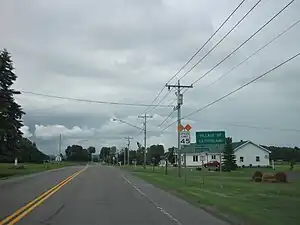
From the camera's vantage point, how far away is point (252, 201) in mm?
20406

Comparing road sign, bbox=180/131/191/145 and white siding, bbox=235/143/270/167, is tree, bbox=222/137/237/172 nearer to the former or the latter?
white siding, bbox=235/143/270/167

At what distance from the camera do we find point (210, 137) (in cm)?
2933

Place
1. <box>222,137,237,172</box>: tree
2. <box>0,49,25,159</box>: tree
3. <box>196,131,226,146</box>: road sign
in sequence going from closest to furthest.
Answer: <box>196,131,226,146</box>: road sign < <box>0,49,25,159</box>: tree < <box>222,137,237,172</box>: tree

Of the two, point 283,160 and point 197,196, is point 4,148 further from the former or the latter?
point 283,160

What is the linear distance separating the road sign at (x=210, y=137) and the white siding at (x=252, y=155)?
7547cm

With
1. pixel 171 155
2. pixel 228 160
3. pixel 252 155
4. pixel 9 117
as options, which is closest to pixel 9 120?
pixel 9 117

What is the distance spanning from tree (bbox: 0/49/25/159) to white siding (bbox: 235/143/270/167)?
5061 centimetres

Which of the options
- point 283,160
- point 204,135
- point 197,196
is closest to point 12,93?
point 204,135

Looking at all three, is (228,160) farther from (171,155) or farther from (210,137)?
(171,155)

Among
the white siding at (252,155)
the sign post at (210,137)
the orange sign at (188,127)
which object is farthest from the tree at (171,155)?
the sign post at (210,137)

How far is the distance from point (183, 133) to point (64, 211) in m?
17.0

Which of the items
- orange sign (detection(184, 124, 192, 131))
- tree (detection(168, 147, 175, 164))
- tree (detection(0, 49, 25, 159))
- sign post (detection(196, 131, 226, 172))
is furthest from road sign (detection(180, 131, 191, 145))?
tree (detection(168, 147, 175, 164))

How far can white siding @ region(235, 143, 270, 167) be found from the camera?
103887 mm

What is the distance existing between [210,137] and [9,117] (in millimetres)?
43554
